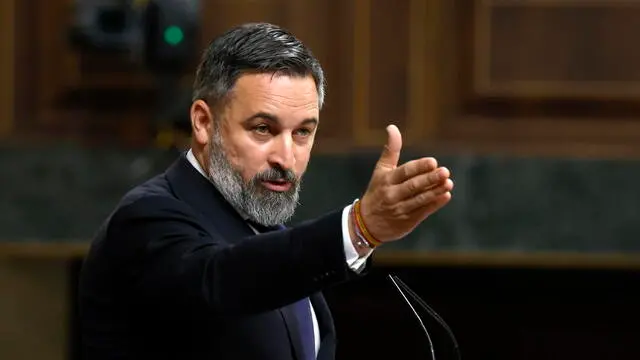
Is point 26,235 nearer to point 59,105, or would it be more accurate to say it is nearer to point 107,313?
point 59,105

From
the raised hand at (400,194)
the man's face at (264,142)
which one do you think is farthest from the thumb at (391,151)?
the man's face at (264,142)

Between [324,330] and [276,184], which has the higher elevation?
[276,184]

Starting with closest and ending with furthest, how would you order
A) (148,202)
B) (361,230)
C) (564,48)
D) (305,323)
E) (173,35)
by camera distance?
(361,230) < (148,202) < (305,323) < (173,35) < (564,48)

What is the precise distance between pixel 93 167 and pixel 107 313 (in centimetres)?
302

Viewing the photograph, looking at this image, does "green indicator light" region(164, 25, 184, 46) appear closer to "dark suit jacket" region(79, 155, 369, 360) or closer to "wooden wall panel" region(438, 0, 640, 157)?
"wooden wall panel" region(438, 0, 640, 157)

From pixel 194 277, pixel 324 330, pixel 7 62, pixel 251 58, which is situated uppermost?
pixel 251 58

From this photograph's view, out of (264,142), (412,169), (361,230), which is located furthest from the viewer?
(264,142)

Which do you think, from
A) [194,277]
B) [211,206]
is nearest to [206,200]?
[211,206]

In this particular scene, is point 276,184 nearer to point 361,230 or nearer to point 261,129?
point 261,129

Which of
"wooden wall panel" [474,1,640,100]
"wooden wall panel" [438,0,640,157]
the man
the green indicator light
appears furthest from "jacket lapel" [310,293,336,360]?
"wooden wall panel" [474,1,640,100]

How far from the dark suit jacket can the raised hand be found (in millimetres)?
77

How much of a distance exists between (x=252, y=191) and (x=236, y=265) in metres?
0.41

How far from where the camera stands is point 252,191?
9.23 feet

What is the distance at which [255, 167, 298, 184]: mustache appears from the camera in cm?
279
